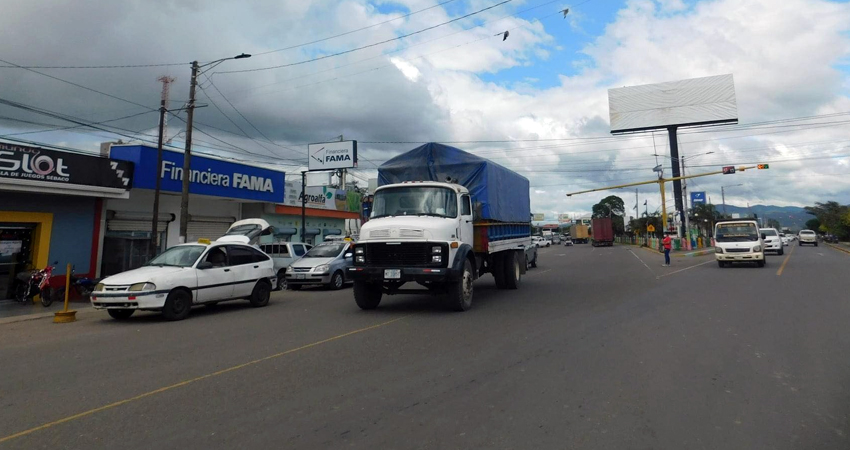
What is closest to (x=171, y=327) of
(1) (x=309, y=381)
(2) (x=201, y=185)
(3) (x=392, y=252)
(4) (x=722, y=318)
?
(3) (x=392, y=252)

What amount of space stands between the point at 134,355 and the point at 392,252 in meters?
4.51

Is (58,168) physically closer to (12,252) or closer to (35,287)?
(12,252)

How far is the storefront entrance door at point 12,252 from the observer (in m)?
14.3

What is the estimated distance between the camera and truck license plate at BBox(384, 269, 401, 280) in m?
9.54

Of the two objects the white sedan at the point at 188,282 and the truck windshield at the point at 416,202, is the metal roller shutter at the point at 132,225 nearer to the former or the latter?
the white sedan at the point at 188,282

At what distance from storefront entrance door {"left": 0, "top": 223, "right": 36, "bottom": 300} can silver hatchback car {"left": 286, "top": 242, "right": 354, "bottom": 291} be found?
7.35 m

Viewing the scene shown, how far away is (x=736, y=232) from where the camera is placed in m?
22.1

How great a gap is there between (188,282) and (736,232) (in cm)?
2172

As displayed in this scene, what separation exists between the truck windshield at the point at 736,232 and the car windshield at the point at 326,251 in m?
16.3

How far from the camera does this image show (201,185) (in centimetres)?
2025

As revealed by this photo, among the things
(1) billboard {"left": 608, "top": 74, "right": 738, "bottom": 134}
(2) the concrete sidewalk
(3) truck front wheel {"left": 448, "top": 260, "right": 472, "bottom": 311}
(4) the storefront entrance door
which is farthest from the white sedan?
(1) billboard {"left": 608, "top": 74, "right": 738, "bottom": 134}

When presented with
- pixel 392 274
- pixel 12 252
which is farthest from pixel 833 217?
pixel 12 252

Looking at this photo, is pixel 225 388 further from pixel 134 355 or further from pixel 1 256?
pixel 1 256

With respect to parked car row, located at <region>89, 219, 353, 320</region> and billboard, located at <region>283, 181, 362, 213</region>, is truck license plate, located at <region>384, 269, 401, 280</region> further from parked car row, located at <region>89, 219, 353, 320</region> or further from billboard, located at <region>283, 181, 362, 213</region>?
billboard, located at <region>283, 181, 362, 213</region>
